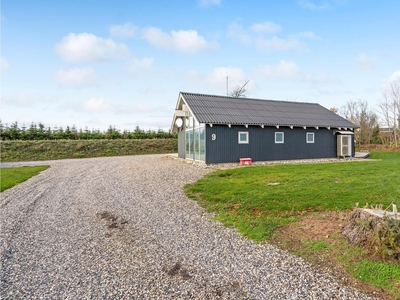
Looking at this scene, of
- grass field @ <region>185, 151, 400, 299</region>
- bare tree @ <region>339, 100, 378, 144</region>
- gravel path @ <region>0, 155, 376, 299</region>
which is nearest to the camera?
gravel path @ <region>0, 155, 376, 299</region>

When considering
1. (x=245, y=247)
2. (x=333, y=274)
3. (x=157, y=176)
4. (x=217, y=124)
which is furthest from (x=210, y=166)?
(x=333, y=274)

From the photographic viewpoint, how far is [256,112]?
1677 centimetres

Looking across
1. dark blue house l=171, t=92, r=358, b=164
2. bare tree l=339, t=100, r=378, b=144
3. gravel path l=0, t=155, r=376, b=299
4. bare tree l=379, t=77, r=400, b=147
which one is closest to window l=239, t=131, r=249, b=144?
dark blue house l=171, t=92, r=358, b=164

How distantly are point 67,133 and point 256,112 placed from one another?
21.2 metres

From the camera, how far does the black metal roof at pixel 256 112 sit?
48.8 ft

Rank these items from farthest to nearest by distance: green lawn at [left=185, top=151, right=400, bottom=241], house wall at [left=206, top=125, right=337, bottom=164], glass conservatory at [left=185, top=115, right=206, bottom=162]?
glass conservatory at [left=185, top=115, right=206, bottom=162]
house wall at [left=206, top=125, right=337, bottom=164]
green lawn at [left=185, top=151, right=400, bottom=241]

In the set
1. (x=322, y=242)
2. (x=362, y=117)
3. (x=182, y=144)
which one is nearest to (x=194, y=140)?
(x=182, y=144)

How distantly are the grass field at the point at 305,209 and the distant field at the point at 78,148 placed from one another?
18314 millimetres

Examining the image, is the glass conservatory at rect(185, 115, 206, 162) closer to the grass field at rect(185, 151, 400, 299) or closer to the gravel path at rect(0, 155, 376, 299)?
the grass field at rect(185, 151, 400, 299)

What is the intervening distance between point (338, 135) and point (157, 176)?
14.0m

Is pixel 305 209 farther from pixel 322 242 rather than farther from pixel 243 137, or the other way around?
pixel 243 137

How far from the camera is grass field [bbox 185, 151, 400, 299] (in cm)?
301

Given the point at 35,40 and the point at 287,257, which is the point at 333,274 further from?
the point at 35,40

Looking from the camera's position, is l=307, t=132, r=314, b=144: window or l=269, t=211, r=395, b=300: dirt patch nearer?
l=269, t=211, r=395, b=300: dirt patch
